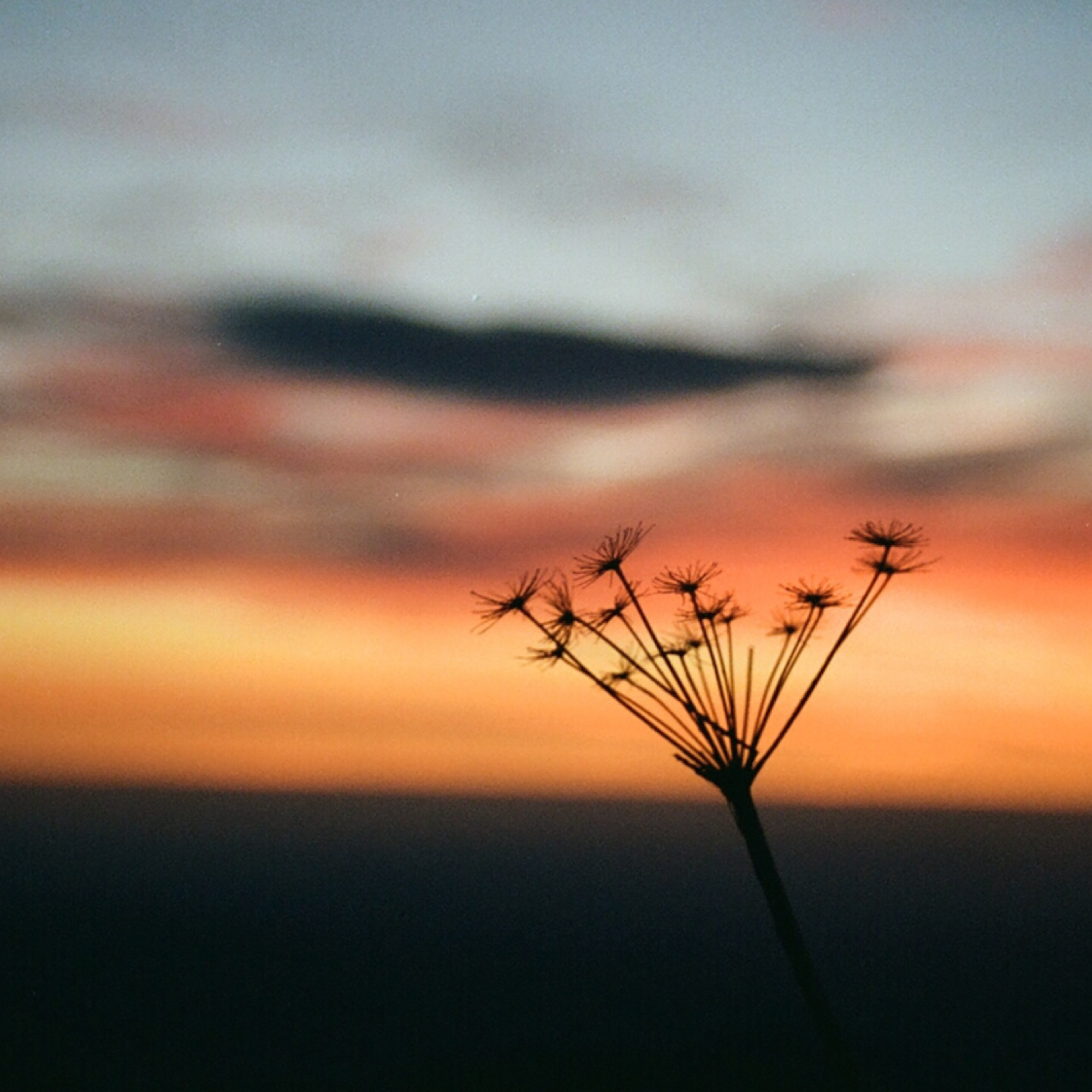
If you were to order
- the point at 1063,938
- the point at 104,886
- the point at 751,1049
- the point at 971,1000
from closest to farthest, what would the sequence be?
the point at 751,1049 < the point at 971,1000 < the point at 1063,938 < the point at 104,886

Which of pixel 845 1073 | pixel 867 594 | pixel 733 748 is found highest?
pixel 867 594

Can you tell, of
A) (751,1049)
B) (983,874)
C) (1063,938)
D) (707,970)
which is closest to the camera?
(751,1049)

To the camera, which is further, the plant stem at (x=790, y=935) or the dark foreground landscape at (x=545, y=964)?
the dark foreground landscape at (x=545, y=964)

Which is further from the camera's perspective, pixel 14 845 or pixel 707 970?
pixel 14 845

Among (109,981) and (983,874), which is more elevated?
(109,981)

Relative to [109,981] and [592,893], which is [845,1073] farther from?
[592,893]

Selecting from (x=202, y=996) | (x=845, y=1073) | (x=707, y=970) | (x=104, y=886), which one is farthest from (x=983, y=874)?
(x=845, y=1073)
